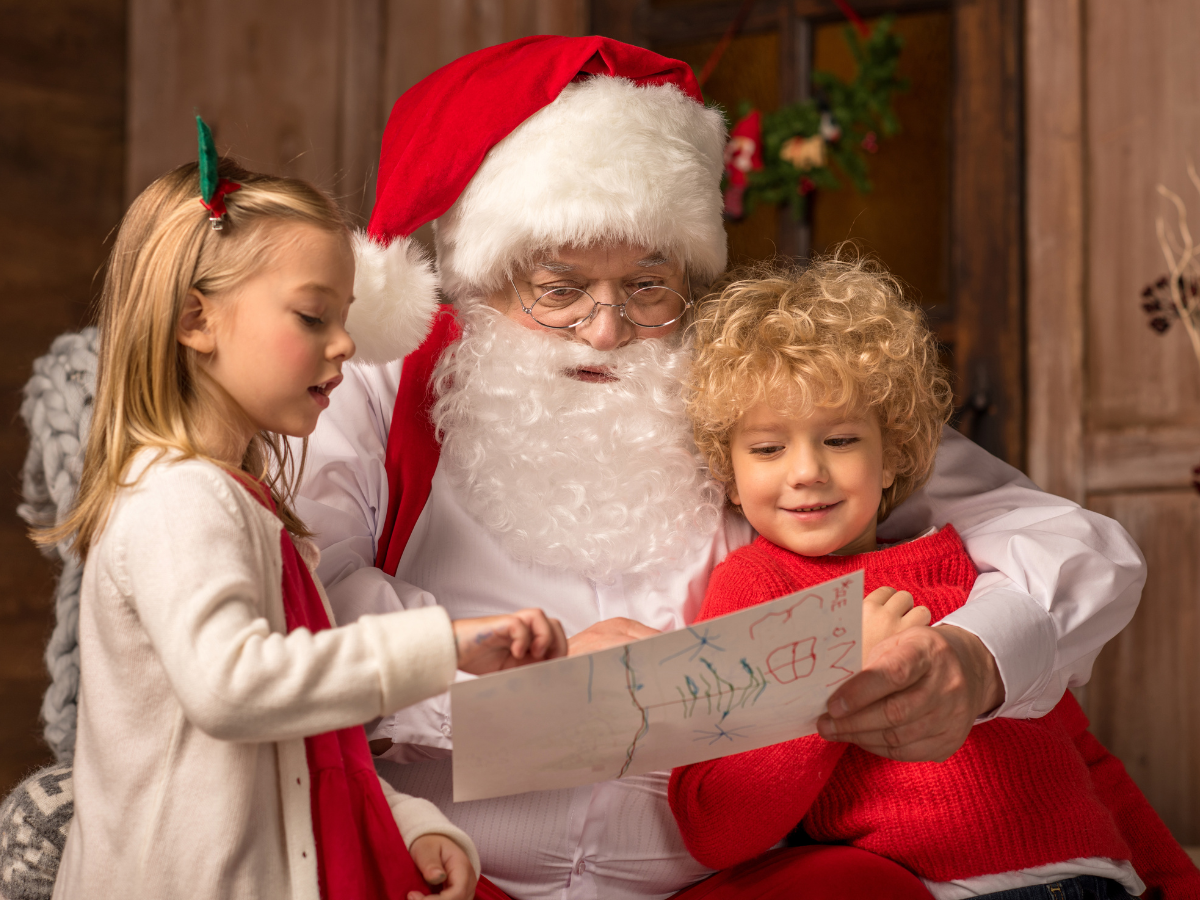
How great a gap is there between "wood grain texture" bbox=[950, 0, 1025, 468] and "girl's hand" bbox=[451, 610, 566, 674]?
2.16 metres

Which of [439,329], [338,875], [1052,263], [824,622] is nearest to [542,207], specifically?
[439,329]

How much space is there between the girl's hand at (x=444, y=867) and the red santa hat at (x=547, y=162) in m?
0.75

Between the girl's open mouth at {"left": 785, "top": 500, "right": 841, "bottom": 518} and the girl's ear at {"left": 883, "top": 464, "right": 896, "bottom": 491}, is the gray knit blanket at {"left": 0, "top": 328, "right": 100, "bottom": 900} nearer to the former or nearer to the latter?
the girl's open mouth at {"left": 785, "top": 500, "right": 841, "bottom": 518}

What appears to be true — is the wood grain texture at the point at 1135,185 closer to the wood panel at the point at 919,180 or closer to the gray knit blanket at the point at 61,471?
the wood panel at the point at 919,180

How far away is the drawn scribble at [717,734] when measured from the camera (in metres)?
1.07

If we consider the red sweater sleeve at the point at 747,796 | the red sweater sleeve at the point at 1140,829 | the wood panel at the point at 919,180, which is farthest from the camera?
the wood panel at the point at 919,180

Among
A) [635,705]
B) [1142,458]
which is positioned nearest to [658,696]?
[635,705]

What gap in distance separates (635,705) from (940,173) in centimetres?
239

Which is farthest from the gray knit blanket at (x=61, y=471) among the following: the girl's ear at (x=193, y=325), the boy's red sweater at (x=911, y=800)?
the boy's red sweater at (x=911, y=800)

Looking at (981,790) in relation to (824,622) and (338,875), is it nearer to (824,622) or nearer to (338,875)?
(824,622)

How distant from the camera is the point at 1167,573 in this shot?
2.67m

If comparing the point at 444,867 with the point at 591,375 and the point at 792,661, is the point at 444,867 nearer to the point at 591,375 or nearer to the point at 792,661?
the point at 792,661

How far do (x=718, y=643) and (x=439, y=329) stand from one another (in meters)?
0.91

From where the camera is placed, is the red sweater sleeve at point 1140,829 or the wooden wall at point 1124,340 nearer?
the red sweater sleeve at point 1140,829
